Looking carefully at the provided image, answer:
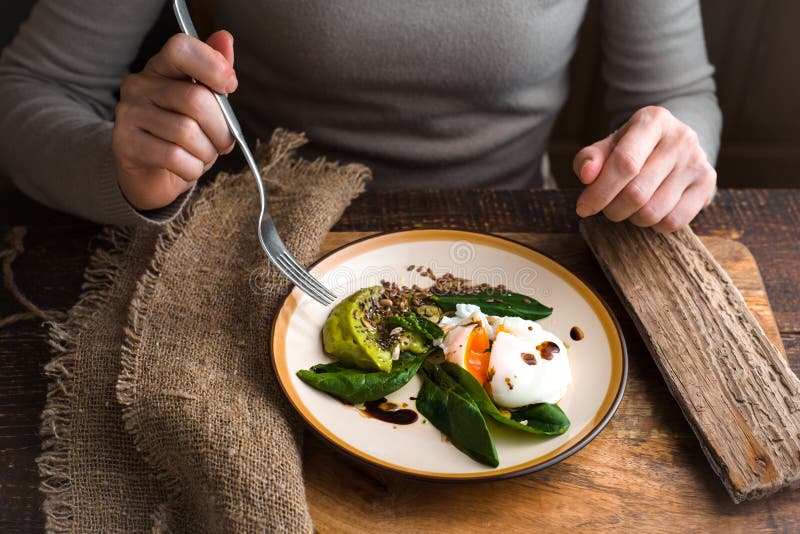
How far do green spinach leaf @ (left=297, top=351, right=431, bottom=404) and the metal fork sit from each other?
0.49ft

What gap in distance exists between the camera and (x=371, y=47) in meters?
1.45

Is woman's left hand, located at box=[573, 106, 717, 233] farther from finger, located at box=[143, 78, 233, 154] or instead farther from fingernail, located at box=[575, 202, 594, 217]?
finger, located at box=[143, 78, 233, 154]

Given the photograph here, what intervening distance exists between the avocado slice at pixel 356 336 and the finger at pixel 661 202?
18.2 inches

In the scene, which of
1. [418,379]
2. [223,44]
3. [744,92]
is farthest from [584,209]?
[744,92]

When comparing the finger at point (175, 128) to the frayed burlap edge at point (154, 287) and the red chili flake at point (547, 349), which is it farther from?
the red chili flake at point (547, 349)

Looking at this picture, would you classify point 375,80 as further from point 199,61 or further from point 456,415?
point 456,415

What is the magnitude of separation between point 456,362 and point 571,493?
0.72 ft

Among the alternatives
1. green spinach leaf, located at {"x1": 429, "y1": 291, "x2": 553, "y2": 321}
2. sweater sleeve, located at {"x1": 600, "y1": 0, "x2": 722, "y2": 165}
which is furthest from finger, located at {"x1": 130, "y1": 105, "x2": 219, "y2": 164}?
sweater sleeve, located at {"x1": 600, "y1": 0, "x2": 722, "y2": 165}

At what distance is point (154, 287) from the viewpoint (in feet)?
3.78

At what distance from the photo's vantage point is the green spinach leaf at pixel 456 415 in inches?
35.6

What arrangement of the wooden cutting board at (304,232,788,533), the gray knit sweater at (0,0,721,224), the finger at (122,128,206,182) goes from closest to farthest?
the wooden cutting board at (304,232,788,533) → the finger at (122,128,206,182) → the gray knit sweater at (0,0,721,224)

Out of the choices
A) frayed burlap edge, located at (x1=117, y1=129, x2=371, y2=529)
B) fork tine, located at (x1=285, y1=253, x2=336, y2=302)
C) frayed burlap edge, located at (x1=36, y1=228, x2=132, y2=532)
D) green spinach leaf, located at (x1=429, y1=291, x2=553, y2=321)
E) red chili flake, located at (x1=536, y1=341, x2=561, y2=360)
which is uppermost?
red chili flake, located at (x1=536, y1=341, x2=561, y2=360)

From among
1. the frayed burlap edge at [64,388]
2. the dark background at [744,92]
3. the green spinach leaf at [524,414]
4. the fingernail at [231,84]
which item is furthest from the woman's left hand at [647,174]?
the dark background at [744,92]

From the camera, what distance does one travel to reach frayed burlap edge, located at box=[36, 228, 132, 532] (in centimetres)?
94
